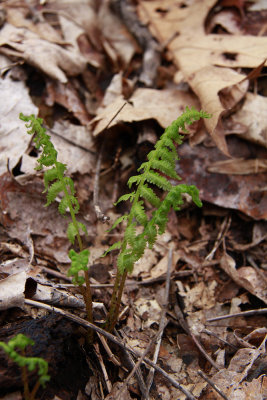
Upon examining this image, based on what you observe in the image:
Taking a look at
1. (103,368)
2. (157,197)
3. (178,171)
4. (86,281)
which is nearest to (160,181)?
(157,197)

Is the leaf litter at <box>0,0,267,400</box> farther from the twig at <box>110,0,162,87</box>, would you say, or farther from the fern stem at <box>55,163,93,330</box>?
the fern stem at <box>55,163,93,330</box>

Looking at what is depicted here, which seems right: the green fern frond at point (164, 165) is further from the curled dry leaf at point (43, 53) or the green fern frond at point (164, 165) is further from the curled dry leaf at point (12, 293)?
the curled dry leaf at point (43, 53)

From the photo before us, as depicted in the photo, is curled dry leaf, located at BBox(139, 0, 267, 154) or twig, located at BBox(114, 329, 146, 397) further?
curled dry leaf, located at BBox(139, 0, 267, 154)

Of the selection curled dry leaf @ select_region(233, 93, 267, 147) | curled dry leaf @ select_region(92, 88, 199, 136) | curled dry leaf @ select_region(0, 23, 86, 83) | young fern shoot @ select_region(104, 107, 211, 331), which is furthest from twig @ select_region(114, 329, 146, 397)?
curled dry leaf @ select_region(0, 23, 86, 83)

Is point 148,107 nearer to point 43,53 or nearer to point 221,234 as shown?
point 43,53

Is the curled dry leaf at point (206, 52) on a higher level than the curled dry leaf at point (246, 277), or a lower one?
higher

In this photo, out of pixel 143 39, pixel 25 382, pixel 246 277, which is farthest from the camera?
pixel 143 39

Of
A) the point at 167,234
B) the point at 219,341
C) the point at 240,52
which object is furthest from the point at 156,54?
the point at 219,341

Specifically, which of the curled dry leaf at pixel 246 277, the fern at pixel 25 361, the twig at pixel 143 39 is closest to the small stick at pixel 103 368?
the fern at pixel 25 361
